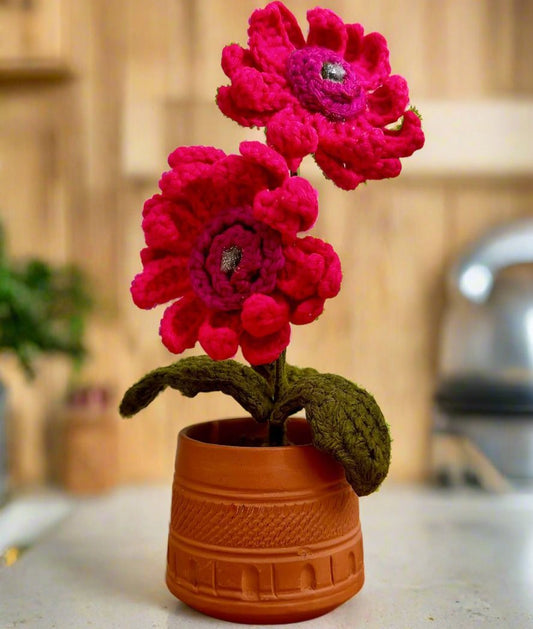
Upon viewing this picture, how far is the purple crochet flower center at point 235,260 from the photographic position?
21.5 inches

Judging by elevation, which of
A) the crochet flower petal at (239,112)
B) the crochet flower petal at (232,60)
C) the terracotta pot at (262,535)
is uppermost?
the crochet flower petal at (232,60)

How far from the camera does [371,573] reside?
71 cm

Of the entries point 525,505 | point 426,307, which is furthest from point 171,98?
point 525,505

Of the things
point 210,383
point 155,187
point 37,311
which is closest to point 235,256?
point 210,383

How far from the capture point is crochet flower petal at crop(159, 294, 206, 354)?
0.57 meters

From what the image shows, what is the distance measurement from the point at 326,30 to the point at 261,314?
0.75 feet

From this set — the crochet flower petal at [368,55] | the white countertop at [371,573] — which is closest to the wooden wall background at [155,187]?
the white countertop at [371,573]

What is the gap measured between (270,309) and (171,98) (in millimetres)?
813

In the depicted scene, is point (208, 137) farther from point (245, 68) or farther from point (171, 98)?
point (245, 68)

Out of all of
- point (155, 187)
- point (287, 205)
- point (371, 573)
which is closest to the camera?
point (287, 205)

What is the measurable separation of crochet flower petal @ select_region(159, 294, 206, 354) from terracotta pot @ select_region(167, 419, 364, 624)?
8 centimetres

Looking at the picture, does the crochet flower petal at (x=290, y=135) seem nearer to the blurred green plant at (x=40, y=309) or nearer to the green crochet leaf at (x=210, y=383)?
the green crochet leaf at (x=210, y=383)

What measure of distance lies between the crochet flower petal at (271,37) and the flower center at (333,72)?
0.11ft

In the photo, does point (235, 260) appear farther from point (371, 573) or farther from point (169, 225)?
point (371, 573)
